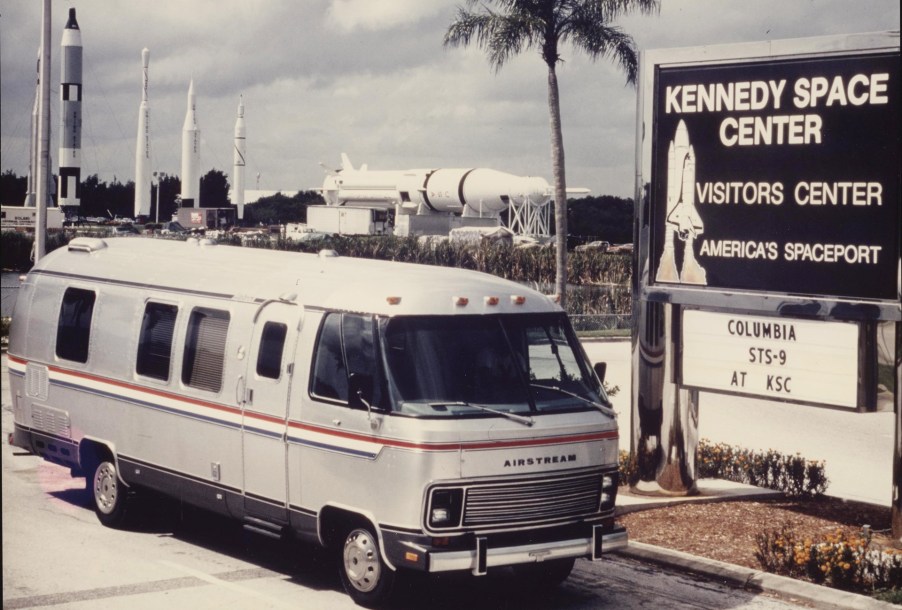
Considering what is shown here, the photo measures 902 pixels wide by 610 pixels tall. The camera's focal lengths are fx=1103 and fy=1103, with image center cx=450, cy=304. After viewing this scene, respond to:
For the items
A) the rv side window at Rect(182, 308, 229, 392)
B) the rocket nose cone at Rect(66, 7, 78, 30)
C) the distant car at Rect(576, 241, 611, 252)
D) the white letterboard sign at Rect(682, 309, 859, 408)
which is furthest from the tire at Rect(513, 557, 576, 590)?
the rocket nose cone at Rect(66, 7, 78, 30)

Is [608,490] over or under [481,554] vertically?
over

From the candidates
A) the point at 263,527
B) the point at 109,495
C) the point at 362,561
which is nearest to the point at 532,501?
the point at 362,561

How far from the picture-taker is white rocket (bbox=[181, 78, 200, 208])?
303ft

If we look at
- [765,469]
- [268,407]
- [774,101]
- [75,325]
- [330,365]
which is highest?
[774,101]

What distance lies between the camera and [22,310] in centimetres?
1261

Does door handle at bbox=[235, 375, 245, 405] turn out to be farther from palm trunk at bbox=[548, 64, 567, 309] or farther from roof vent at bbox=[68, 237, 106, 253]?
palm trunk at bbox=[548, 64, 567, 309]

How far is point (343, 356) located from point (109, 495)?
3909mm

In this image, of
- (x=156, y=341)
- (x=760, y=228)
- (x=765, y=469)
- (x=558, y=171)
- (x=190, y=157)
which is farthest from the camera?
(x=190, y=157)

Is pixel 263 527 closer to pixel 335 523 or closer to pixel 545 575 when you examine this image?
pixel 335 523

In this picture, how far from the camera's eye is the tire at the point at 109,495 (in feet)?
36.3

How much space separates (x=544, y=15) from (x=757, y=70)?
12622 millimetres

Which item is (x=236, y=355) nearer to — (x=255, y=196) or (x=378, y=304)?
(x=378, y=304)

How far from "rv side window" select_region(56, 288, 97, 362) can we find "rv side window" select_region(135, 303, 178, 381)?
1.02 m

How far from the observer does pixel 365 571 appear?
845 centimetres
